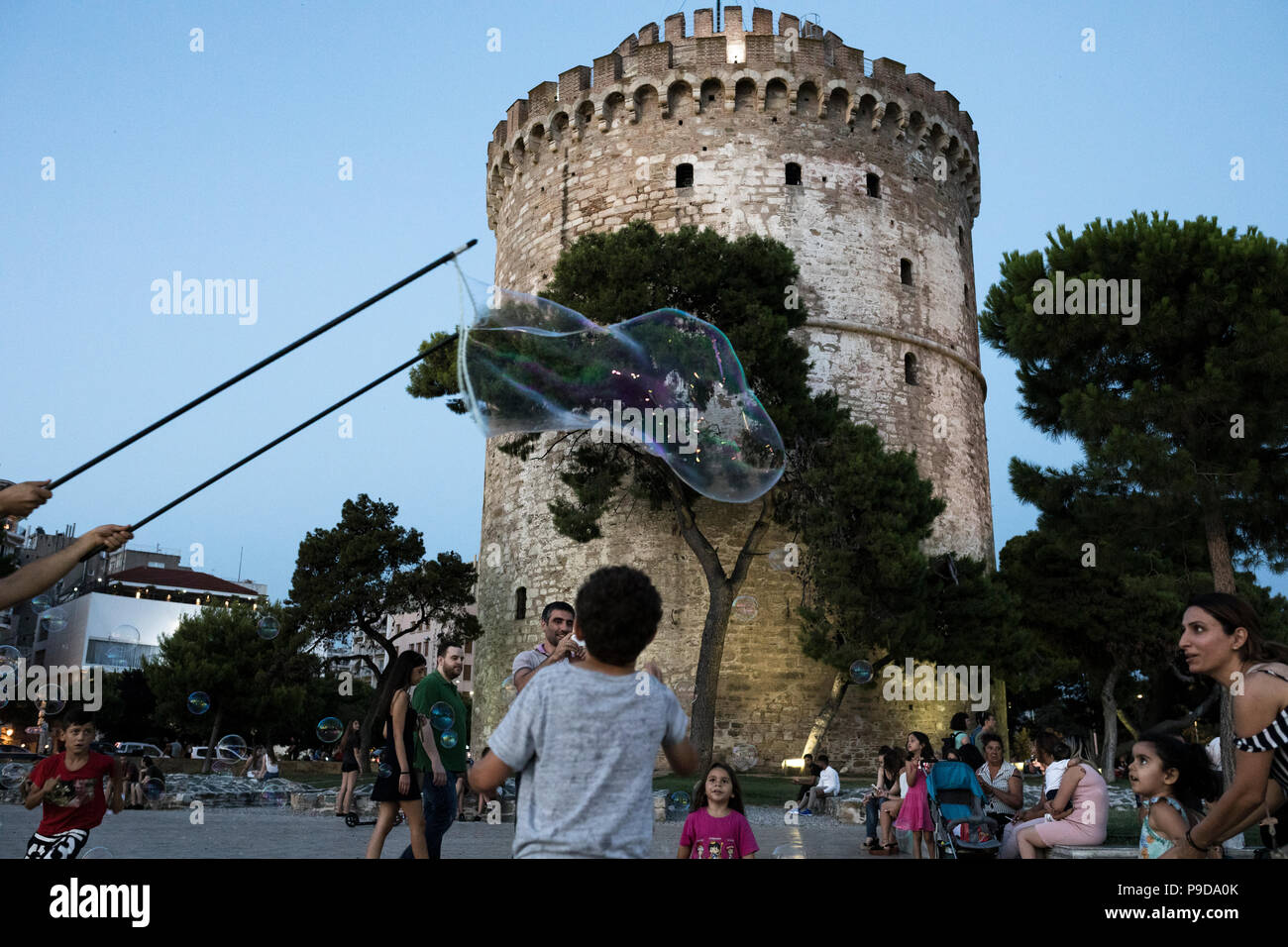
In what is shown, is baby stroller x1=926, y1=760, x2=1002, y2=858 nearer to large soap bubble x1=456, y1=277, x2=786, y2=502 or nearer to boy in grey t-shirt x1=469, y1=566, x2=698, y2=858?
large soap bubble x1=456, y1=277, x2=786, y2=502

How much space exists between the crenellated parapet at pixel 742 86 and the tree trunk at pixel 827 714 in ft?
34.4

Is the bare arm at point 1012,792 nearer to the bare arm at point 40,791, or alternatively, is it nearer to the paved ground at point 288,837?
the paved ground at point 288,837

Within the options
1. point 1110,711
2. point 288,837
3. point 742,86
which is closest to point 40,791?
point 288,837

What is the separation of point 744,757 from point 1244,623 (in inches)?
613

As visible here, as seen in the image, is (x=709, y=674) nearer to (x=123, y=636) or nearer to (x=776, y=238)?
(x=776, y=238)

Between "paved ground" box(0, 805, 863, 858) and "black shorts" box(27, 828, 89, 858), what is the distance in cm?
→ 247

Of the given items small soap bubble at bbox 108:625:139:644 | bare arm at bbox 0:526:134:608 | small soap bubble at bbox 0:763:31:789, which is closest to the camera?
bare arm at bbox 0:526:134:608

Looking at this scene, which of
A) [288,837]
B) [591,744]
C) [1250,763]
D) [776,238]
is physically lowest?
[288,837]

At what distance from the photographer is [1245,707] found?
9.00ft

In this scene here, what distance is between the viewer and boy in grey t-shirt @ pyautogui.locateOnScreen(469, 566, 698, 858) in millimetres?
2336

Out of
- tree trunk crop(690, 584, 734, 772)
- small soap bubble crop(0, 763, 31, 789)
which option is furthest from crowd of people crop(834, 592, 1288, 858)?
small soap bubble crop(0, 763, 31, 789)

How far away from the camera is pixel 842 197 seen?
65.9ft

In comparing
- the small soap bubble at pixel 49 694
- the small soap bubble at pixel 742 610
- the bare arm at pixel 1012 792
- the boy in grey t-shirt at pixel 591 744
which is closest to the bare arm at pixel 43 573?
the boy in grey t-shirt at pixel 591 744
